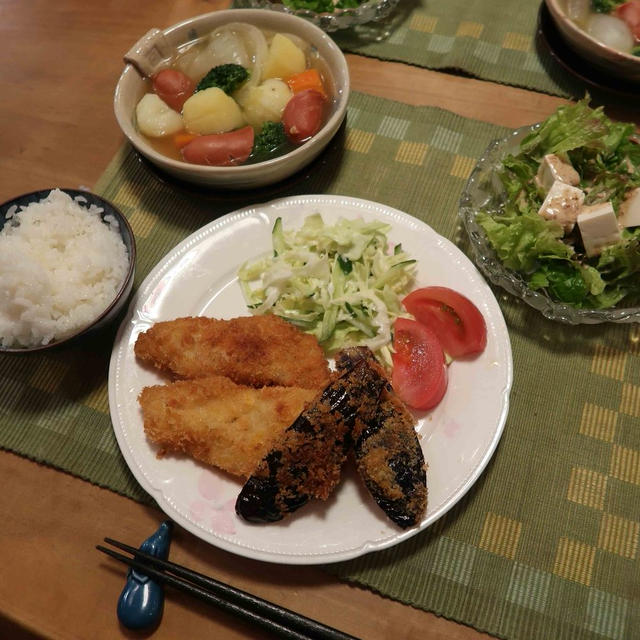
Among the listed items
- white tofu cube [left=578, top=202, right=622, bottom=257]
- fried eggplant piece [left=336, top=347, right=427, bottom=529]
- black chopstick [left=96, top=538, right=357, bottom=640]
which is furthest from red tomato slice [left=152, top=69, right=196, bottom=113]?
black chopstick [left=96, top=538, right=357, bottom=640]

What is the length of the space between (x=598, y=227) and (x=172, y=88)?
203cm

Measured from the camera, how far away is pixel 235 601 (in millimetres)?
1660

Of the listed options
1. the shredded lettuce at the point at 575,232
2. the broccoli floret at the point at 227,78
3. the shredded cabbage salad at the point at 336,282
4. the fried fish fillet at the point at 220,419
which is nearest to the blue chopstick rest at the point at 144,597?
the fried fish fillet at the point at 220,419

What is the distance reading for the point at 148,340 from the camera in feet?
6.56

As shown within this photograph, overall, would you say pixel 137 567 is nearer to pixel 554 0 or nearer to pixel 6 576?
pixel 6 576

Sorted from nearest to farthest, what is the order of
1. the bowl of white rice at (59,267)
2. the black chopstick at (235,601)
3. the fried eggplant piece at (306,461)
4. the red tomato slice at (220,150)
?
the black chopstick at (235,601) < the fried eggplant piece at (306,461) < the bowl of white rice at (59,267) < the red tomato slice at (220,150)

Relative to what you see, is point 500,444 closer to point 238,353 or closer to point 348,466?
point 348,466

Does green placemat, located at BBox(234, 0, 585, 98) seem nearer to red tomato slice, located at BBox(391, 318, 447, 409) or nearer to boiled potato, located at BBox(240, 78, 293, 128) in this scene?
boiled potato, located at BBox(240, 78, 293, 128)

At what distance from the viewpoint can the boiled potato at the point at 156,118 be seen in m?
2.45

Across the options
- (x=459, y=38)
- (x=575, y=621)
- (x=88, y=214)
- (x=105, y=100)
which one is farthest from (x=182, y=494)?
(x=459, y=38)

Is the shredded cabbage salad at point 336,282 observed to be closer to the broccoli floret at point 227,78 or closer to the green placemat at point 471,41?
the broccoli floret at point 227,78

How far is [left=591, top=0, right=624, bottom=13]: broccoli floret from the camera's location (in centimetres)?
271

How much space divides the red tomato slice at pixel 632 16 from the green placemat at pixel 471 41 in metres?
0.34

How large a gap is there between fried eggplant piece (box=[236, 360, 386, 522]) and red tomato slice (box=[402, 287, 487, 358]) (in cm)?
47
